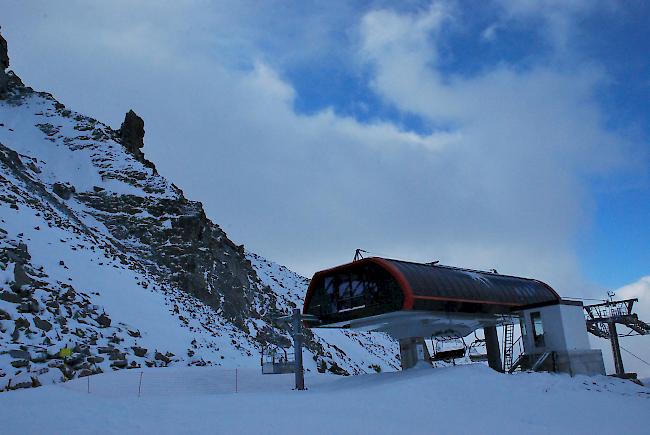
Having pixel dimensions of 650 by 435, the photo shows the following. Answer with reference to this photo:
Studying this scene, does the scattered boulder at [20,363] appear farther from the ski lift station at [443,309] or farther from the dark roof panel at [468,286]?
the dark roof panel at [468,286]

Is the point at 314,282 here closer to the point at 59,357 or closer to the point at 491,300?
the point at 491,300

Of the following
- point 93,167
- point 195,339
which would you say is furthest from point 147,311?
point 93,167

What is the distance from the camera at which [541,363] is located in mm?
29391

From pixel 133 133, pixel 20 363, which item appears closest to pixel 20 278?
pixel 20 363

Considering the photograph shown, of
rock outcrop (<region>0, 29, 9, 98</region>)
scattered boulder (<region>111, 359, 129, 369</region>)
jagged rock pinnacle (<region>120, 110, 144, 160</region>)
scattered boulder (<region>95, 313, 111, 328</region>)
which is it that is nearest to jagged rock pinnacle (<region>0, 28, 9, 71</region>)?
rock outcrop (<region>0, 29, 9, 98</region>)

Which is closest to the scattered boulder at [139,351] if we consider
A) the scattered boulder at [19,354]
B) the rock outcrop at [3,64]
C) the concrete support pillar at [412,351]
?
the scattered boulder at [19,354]

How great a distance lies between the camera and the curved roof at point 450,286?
86.2 ft

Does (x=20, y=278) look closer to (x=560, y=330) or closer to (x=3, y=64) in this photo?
(x=560, y=330)

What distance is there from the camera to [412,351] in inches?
1265

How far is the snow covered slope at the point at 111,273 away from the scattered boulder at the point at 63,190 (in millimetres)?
259

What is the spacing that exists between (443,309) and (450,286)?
1.43m

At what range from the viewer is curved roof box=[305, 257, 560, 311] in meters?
26.3

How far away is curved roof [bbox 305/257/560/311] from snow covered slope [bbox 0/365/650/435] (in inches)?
152

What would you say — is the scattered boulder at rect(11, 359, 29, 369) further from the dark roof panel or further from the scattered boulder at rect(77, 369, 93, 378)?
the dark roof panel
